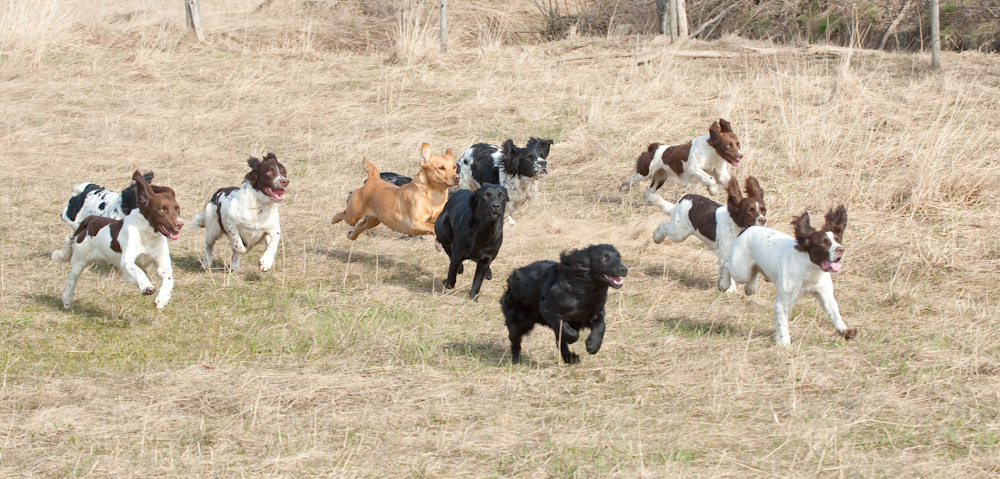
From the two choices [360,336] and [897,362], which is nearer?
[897,362]

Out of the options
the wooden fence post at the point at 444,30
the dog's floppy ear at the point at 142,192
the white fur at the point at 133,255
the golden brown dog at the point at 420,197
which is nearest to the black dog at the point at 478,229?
the golden brown dog at the point at 420,197

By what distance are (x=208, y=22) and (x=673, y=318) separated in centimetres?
1510

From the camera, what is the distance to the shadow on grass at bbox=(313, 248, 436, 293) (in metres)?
8.44

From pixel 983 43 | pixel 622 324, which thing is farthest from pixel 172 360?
pixel 983 43

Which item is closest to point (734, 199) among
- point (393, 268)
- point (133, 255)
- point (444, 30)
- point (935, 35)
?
point (393, 268)

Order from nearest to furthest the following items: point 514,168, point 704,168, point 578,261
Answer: point 578,261 → point 514,168 → point 704,168

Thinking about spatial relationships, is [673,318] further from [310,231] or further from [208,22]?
[208,22]

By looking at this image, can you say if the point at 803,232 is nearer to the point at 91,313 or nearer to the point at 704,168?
the point at 704,168

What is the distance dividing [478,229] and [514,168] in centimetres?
236

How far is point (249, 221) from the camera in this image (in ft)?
27.5

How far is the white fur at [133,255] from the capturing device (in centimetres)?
713

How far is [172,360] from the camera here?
21.0ft

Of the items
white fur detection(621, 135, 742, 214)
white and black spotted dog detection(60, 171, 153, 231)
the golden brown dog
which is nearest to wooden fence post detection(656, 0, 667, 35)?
white fur detection(621, 135, 742, 214)

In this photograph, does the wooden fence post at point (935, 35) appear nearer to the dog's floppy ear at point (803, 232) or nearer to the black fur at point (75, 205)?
the dog's floppy ear at point (803, 232)
